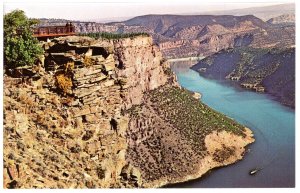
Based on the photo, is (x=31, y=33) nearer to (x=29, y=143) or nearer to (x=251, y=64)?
(x=29, y=143)

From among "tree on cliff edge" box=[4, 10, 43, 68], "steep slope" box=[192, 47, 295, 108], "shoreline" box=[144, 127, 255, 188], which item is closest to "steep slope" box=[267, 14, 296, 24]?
"steep slope" box=[192, 47, 295, 108]

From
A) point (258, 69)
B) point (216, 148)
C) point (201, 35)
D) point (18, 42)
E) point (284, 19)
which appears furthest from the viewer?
point (201, 35)

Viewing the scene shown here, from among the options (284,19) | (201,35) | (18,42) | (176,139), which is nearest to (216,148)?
(176,139)

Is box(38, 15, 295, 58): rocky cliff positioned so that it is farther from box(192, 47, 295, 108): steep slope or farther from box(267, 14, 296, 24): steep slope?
box(192, 47, 295, 108): steep slope

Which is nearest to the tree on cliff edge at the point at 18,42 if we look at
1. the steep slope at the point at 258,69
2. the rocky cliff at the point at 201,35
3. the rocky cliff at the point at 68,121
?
A: the rocky cliff at the point at 68,121

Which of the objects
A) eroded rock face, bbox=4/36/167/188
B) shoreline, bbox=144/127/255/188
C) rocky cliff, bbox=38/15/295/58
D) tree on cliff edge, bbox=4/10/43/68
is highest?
tree on cliff edge, bbox=4/10/43/68

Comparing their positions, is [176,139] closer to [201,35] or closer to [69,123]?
[69,123]

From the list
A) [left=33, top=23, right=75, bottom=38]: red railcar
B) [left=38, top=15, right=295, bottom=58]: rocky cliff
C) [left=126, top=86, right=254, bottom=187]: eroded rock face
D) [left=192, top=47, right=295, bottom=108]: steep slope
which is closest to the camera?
[left=33, top=23, right=75, bottom=38]: red railcar
